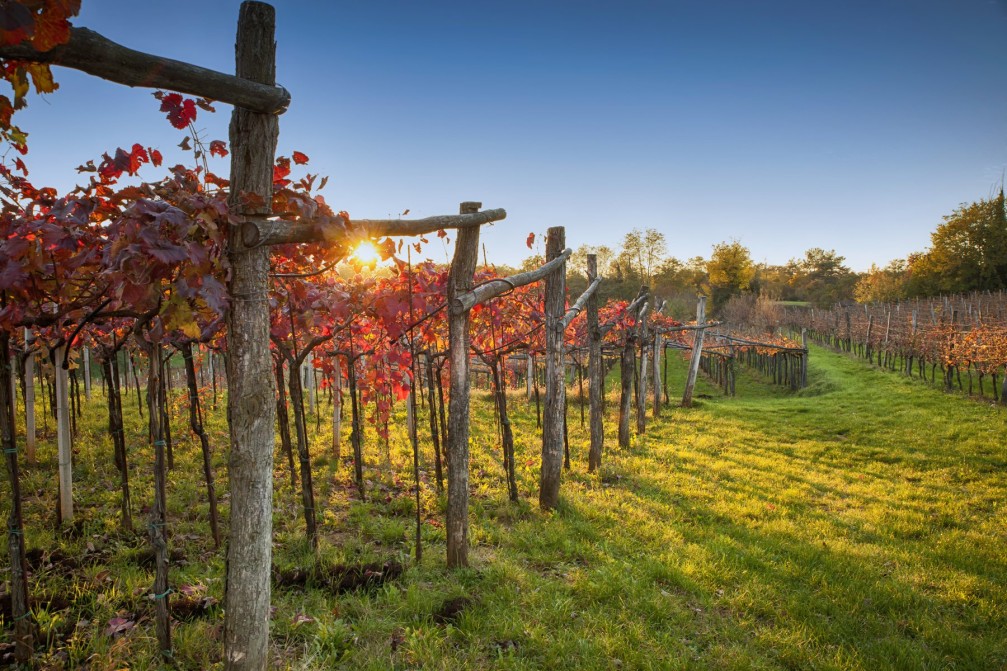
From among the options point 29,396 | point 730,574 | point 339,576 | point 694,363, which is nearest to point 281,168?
point 339,576

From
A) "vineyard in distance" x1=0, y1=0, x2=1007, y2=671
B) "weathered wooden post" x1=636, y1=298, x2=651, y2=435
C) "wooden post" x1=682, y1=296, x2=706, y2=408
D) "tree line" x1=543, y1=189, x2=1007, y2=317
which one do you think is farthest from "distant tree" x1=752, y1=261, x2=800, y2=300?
"vineyard in distance" x1=0, y1=0, x2=1007, y2=671

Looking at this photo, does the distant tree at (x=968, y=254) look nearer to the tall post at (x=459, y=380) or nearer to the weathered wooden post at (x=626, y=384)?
the weathered wooden post at (x=626, y=384)

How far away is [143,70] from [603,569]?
4.79 metres

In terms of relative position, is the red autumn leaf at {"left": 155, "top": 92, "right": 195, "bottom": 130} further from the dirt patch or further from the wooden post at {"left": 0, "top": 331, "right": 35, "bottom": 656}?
the dirt patch

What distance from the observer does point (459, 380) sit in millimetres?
4117

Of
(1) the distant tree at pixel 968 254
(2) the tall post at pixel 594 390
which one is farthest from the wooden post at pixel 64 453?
(1) the distant tree at pixel 968 254

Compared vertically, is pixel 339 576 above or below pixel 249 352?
below

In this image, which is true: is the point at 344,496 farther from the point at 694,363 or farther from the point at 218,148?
the point at 694,363

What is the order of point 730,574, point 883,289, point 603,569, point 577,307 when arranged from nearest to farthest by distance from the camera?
1. point 603,569
2. point 730,574
3. point 577,307
4. point 883,289

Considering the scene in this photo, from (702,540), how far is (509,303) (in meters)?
4.73

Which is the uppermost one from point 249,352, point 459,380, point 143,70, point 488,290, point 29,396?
point 143,70

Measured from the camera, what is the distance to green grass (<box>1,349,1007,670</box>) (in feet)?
10.7

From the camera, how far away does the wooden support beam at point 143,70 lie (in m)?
1.63

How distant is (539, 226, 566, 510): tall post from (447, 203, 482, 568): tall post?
199cm
